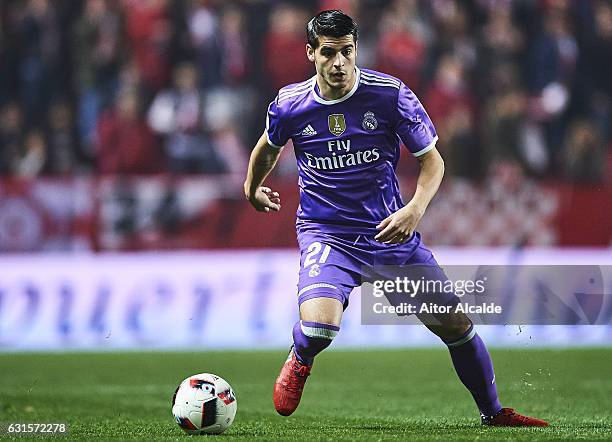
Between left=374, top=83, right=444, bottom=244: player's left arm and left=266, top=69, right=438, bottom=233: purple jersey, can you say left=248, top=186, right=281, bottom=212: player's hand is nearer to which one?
left=266, top=69, right=438, bottom=233: purple jersey

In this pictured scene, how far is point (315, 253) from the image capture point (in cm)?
680

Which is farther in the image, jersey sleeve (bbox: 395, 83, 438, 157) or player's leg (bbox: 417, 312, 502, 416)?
player's leg (bbox: 417, 312, 502, 416)

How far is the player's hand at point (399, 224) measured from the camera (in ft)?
20.7

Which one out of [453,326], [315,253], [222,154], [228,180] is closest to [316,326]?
[315,253]

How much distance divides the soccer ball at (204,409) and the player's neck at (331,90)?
5.74 ft

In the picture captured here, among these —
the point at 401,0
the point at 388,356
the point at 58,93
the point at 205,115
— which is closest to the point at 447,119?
the point at 401,0

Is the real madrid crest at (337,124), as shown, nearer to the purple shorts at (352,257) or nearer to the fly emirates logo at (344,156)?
the fly emirates logo at (344,156)

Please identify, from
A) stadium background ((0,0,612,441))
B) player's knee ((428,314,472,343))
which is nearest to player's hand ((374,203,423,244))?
player's knee ((428,314,472,343))

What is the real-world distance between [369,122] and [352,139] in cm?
14

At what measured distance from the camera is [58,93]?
52.3 ft

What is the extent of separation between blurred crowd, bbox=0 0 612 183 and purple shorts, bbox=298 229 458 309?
8.29m

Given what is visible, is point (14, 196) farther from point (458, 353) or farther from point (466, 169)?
point (458, 353)

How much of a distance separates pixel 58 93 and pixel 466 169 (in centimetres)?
546

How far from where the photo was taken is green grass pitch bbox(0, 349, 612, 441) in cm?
677
